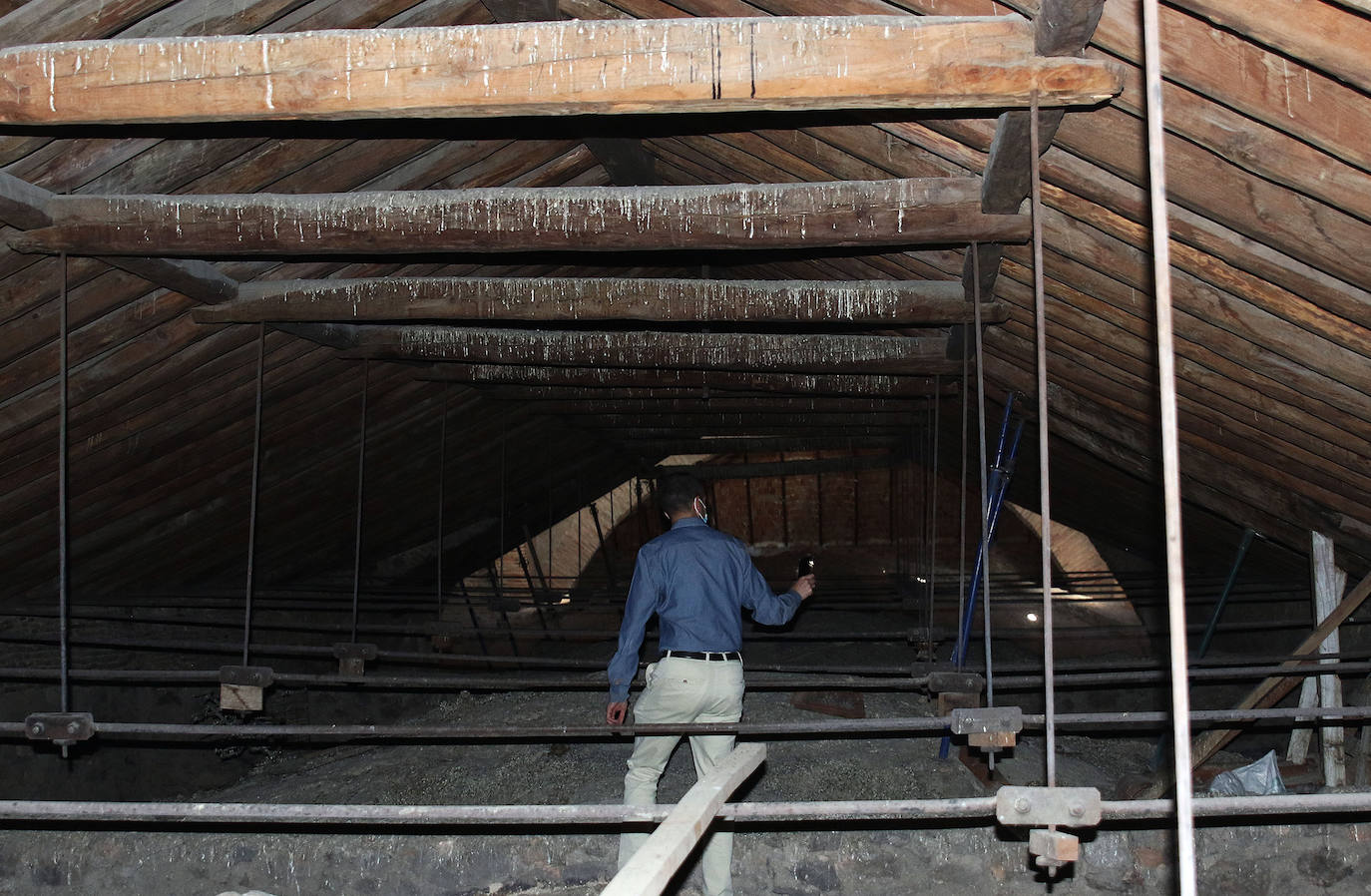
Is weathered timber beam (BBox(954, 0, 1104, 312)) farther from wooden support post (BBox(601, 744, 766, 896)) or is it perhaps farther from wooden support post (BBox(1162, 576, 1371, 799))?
wooden support post (BBox(1162, 576, 1371, 799))

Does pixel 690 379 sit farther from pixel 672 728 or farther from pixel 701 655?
pixel 672 728

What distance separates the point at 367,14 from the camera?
3932 millimetres

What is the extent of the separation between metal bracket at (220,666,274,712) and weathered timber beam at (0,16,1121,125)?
131 inches

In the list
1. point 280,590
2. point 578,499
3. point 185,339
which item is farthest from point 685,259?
point 578,499

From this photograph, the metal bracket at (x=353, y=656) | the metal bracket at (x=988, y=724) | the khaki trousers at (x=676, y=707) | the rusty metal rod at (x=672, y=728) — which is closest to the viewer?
the rusty metal rod at (x=672, y=728)

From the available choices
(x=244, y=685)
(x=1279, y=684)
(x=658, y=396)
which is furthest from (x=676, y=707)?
(x=658, y=396)

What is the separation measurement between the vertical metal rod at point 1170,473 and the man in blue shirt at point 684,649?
2.72m

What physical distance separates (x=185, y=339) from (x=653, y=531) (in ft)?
37.0

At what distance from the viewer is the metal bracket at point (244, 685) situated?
5.77 m

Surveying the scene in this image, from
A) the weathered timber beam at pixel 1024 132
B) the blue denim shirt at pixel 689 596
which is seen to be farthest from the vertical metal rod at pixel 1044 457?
the blue denim shirt at pixel 689 596

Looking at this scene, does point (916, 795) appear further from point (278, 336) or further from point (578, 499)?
point (578, 499)

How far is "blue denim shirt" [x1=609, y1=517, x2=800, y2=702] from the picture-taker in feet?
14.4

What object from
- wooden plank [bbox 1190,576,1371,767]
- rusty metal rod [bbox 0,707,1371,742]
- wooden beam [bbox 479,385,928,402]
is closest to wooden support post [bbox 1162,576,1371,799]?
wooden plank [bbox 1190,576,1371,767]

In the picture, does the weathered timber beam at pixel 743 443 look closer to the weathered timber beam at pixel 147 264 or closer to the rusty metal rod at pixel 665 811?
the weathered timber beam at pixel 147 264
